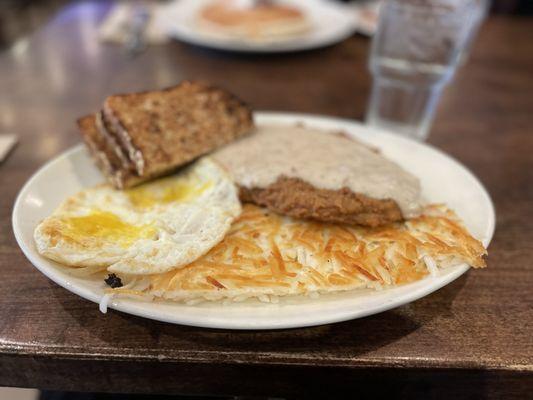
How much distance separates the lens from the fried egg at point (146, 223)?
103cm

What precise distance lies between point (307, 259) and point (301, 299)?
0.12m

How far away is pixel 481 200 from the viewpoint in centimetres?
135

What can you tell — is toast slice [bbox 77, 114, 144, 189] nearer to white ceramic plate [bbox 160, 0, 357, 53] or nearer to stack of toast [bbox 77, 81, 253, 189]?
stack of toast [bbox 77, 81, 253, 189]

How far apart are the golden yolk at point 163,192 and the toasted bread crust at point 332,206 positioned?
0.23m

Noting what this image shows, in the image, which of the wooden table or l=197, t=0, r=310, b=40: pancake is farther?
l=197, t=0, r=310, b=40: pancake

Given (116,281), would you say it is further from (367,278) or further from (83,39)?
(83,39)

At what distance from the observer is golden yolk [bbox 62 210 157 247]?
1.09m

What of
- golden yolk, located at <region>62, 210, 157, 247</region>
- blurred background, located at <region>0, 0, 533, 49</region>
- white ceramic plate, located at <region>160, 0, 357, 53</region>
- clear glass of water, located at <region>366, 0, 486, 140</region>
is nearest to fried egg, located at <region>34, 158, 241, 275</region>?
golden yolk, located at <region>62, 210, 157, 247</region>

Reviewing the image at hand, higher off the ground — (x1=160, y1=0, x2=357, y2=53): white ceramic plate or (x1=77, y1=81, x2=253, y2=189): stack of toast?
(x1=160, y1=0, x2=357, y2=53): white ceramic plate

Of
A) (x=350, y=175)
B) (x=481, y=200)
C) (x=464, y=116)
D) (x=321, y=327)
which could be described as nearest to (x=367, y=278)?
(x=321, y=327)

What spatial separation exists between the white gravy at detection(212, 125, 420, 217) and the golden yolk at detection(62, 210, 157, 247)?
0.35 meters

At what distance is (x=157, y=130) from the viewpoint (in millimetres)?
1508

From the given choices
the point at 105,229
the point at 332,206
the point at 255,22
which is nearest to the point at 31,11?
the point at 255,22

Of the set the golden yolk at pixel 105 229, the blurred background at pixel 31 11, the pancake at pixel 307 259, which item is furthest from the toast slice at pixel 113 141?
the blurred background at pixel 31 11
